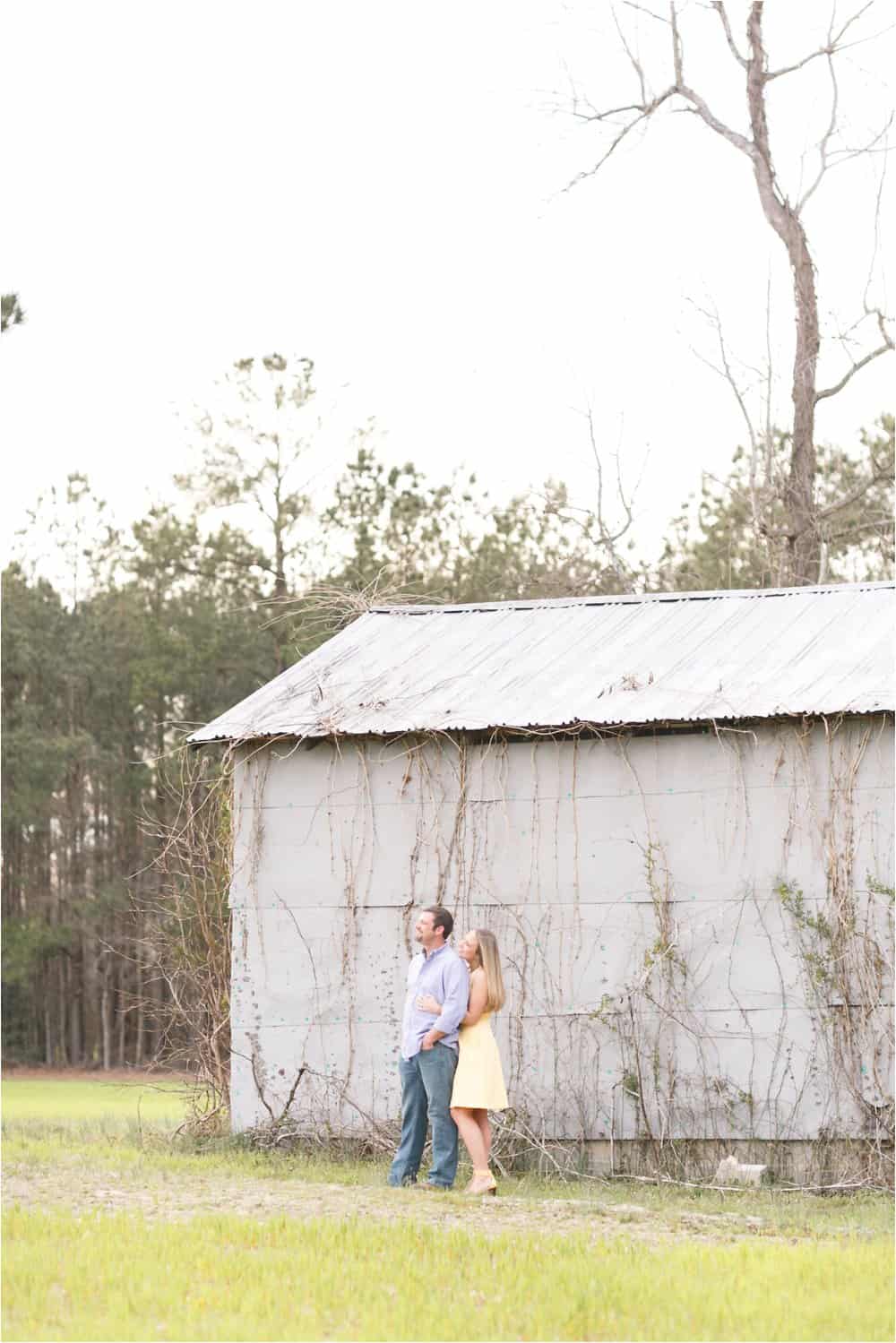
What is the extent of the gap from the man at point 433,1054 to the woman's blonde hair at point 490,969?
13 cm

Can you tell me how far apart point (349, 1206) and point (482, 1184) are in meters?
0.93

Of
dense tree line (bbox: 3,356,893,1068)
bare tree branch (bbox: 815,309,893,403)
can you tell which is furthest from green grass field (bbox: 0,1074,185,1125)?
bare tree branch (bbox: 815,309,893,403)

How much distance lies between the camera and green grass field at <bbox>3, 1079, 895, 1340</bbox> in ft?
22.4

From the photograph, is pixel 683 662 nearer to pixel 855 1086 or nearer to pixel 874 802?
pixel 874 802

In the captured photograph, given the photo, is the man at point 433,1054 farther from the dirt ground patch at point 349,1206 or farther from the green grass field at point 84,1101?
the green grass field at point 84,1101

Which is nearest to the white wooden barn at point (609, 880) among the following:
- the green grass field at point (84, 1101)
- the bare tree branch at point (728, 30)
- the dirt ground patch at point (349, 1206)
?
the dirt ground patch at point (349, 1206)

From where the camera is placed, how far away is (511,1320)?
6.83 metres

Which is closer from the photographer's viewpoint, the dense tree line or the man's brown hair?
the man's brown hair

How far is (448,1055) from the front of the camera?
10172 millimetres

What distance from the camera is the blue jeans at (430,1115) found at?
10.1m

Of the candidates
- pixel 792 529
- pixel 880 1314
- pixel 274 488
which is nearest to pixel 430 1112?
pixel 880 1314

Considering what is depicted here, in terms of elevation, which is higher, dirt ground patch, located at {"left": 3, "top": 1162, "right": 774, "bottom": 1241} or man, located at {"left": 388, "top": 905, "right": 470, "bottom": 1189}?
man, located at {"left": 388, "top": 905, "right": 470, "bottom": 1189}

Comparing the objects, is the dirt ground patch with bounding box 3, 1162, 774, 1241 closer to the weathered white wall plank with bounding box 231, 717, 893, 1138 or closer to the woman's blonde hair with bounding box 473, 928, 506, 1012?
the woman's blonde hair with bounding box 473, 928, 506, 1012

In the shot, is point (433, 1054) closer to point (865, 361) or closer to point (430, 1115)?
point (430, 1115)
